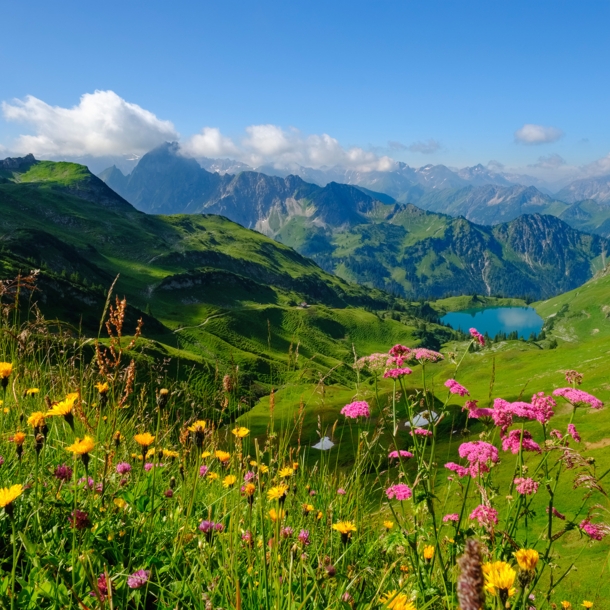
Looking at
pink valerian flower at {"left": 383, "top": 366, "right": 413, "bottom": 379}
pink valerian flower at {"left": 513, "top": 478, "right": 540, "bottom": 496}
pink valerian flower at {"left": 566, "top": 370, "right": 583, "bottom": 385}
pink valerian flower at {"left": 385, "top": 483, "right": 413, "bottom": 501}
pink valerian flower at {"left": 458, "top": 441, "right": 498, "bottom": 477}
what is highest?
pink valerian flower at {"left": 566, "top": 370, "right": 583, "bottom": 385}

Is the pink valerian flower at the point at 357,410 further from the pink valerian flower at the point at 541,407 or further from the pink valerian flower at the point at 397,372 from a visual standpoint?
the pink valerian flower at the point at 541,407

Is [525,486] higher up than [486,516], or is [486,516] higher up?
[525,486]

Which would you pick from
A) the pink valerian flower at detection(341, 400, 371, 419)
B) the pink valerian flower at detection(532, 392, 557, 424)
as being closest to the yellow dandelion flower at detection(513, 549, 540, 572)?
the pink valerian flower at detection(532, 392, 557, 424)

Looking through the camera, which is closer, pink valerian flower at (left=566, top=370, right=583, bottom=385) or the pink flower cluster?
the pink flower cluster

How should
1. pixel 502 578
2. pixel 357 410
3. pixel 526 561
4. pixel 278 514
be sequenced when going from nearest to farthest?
pixel 502 578, pixel 526 561, pixel 278 514, pixel 357 410

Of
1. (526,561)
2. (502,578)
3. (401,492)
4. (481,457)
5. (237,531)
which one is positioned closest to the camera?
(502,578)

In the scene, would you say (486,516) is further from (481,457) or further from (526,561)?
(526,561)

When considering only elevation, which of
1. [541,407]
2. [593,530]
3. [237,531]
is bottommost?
[593,530]

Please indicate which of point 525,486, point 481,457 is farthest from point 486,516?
point 481,457

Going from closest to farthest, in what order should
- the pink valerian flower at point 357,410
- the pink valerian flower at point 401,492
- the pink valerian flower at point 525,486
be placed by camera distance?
1. the pink valerian flower at point 525,486
2. the pink valerian flower at point 401,492
3. the pink valerian flower at point 357,410

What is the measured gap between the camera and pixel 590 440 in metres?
39.5

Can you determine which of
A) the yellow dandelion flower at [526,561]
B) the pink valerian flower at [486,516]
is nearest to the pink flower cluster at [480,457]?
the pink valerian flower at [486,516]

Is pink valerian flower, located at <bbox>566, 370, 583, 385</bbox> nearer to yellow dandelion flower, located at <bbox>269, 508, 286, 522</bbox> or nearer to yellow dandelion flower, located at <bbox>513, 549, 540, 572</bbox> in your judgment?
yellow dandelion flower, located at <bbox>513, 549, 540, 572</bbox>

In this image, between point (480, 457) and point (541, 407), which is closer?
point (480, 457)
